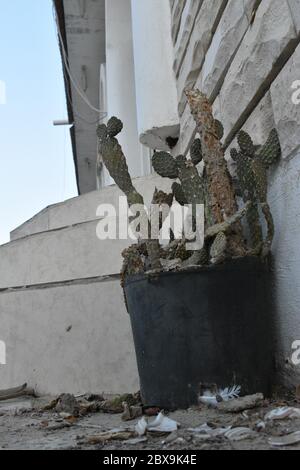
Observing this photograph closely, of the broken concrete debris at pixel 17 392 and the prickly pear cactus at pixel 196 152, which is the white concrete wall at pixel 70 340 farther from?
the prickly pear cactus at pixel 196 152

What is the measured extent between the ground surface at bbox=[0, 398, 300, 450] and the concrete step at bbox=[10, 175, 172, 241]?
155cm

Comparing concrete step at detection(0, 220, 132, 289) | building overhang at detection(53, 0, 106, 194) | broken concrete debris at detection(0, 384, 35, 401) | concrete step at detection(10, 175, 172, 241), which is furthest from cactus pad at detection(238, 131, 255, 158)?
building overhang at detection(53, 0, 106, 194)

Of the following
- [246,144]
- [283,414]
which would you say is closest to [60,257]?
[246,144]

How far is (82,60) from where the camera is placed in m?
8.81

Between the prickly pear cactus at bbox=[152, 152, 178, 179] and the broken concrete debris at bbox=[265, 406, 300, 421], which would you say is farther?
the prickly pear cactus at bbox=[152, 152, 178, 179]

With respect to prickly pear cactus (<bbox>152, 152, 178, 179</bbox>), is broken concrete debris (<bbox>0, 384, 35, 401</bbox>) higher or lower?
lower

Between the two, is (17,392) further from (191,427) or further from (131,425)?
(191,427)

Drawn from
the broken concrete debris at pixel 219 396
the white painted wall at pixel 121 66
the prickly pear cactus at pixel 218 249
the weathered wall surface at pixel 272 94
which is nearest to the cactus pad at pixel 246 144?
the weathered wall surface at pixel 272 94

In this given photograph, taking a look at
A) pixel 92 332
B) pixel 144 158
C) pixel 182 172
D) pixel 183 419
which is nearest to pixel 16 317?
pixel 92 332

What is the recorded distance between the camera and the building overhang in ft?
24.6

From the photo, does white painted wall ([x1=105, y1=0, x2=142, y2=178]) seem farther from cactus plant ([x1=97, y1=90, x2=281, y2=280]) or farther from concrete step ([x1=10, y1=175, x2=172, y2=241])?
cactus plant ([x1=97, y1=90, x2=281, y2=280])

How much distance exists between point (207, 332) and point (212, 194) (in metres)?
0.55
